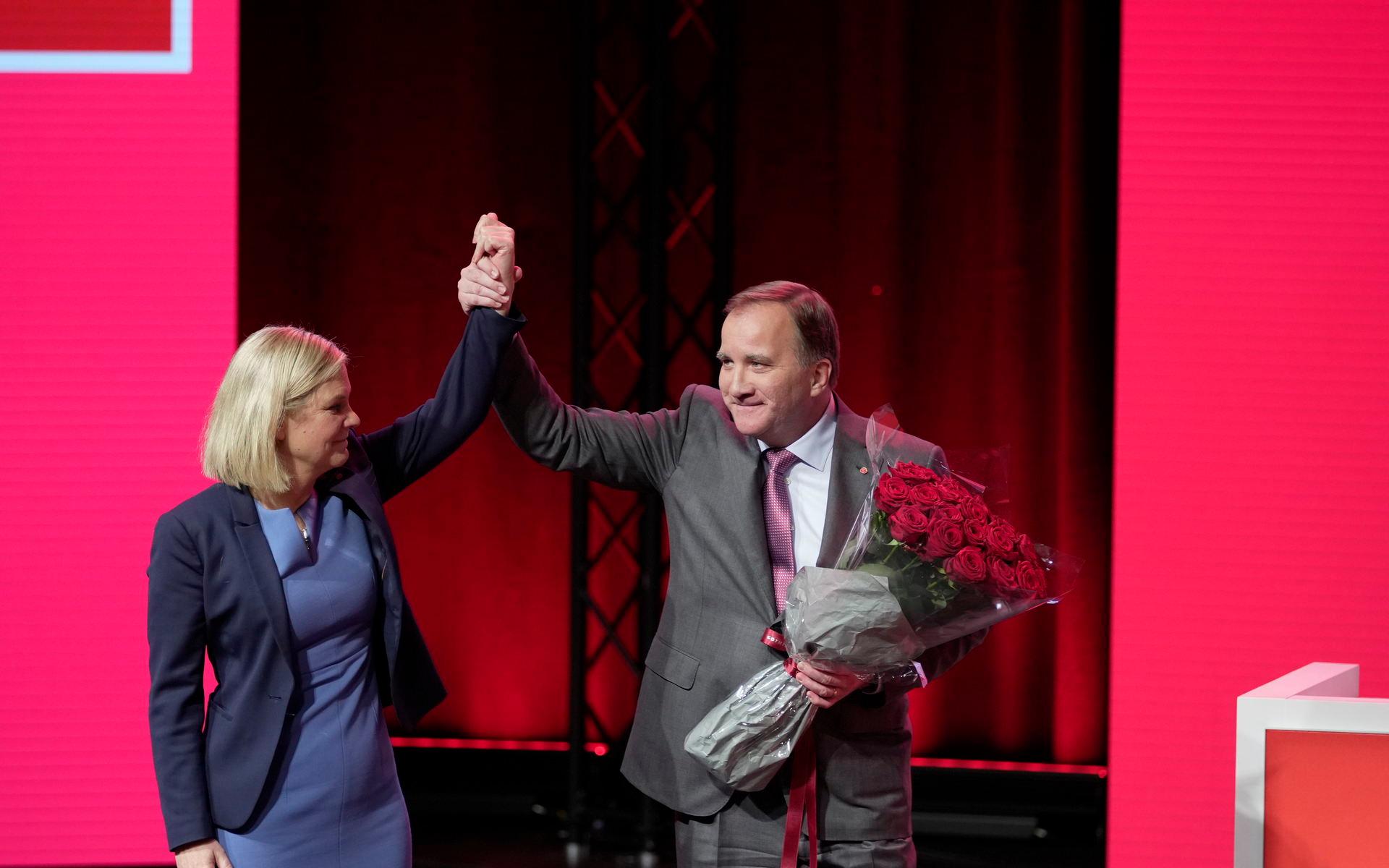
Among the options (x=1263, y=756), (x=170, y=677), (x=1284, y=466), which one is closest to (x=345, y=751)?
(x=170, y=677)

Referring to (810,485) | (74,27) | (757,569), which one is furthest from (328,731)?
(74,27)

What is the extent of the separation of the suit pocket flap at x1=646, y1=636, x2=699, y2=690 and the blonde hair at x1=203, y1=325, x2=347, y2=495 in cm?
68

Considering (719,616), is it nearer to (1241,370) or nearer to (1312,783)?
(1312,783)

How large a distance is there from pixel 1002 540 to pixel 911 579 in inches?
5.6

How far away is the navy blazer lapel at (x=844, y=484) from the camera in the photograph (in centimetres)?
217

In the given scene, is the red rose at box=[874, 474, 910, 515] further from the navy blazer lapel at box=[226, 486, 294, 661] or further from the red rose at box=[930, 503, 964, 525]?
the navy blazer lapel at box=[226, 486, 294, 661]

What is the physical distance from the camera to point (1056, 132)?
519 cm

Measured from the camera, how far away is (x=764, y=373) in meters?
2.20

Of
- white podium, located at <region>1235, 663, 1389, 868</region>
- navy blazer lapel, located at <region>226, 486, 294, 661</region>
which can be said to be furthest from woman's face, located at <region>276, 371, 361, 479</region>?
white podium, located at <region>1235, 663, 1389, 868</region>

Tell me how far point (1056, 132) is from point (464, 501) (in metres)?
2.80

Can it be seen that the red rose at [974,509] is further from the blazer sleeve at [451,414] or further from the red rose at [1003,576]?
Answer: the blazer sleeve at [451,414]

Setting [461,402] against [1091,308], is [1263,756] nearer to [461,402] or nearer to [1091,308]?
[461,402]

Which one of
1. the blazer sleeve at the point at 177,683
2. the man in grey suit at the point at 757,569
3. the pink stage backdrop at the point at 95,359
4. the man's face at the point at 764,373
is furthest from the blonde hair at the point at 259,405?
the pink stage backdrop at the point at 95,359

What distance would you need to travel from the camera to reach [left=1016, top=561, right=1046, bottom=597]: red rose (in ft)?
6.25
